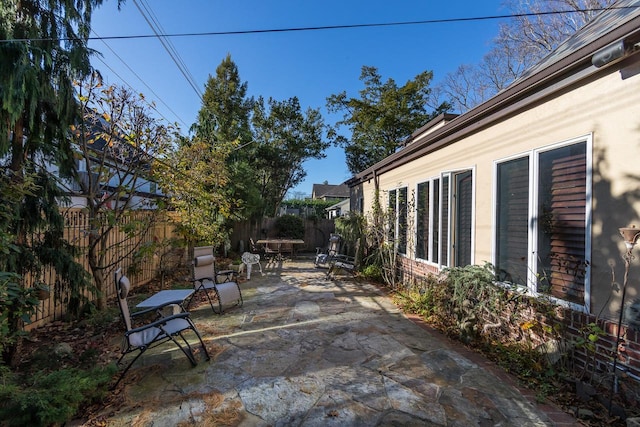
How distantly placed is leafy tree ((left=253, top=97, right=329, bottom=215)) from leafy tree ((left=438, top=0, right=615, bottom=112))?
30.8 feet

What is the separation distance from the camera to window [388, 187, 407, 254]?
7109 mm

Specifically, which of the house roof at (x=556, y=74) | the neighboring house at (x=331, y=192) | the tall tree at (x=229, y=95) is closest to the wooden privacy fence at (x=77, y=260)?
the house roof at (x=556, y=74)

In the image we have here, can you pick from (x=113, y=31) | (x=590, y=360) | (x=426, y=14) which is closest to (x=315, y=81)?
(x=426, y=14)

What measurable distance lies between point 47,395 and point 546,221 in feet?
16.0

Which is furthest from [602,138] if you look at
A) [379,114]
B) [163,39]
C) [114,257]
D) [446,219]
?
[379,114]

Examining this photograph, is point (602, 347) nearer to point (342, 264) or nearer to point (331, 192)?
point (342, 264)

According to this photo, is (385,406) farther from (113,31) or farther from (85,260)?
(113,31)

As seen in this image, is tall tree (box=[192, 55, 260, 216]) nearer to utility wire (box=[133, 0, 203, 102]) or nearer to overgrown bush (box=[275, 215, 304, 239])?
overgrown bush (box=[275, 215, 304, 239])

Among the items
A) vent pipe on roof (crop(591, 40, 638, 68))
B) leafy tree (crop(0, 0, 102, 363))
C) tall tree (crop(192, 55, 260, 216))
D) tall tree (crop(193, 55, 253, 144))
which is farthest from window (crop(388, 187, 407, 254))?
tall tree (crop(193, 55, 253, 144))

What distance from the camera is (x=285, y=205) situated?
27.6 meters

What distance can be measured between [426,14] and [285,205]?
23.0 m

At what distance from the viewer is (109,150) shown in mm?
5043

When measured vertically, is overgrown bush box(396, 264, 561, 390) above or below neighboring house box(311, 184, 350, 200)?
below

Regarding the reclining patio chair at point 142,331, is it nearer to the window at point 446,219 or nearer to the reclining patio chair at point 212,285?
the reclining patio chair at point 212,285
